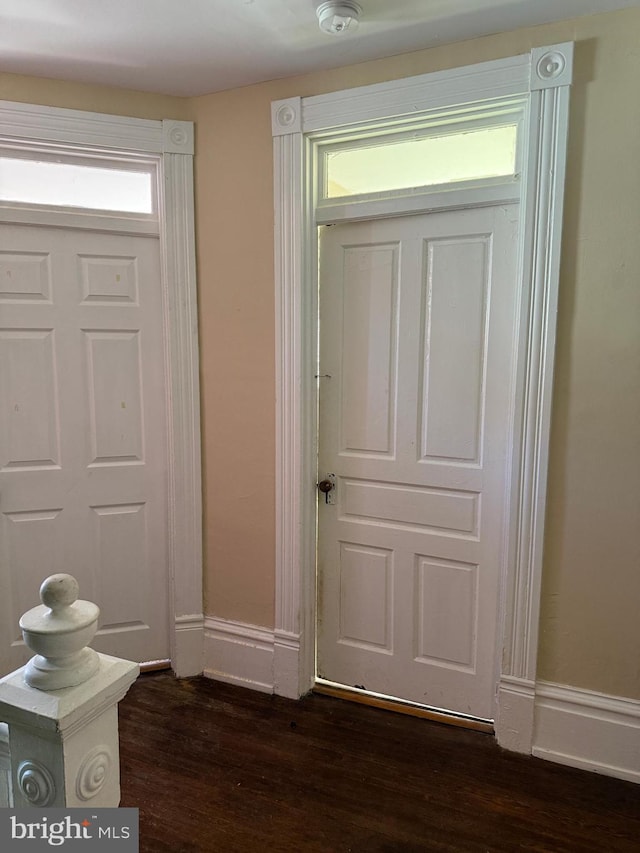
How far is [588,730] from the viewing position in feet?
6.68

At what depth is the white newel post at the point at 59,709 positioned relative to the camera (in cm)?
86

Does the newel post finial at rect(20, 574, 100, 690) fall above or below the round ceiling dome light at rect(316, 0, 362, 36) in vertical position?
below

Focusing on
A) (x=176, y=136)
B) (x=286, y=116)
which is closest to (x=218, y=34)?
(x=286, y=116)

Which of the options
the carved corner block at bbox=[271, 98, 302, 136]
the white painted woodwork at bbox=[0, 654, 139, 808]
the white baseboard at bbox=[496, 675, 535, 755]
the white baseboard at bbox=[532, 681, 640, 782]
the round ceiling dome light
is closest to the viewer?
the white painted woodwork at bbox=[0, 654, 139, 808]

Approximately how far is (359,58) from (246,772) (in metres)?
2.64

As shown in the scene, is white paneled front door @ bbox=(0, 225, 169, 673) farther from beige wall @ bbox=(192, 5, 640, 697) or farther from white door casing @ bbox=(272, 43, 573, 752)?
white door casing @ bbox=(272, 43, 573, 752)

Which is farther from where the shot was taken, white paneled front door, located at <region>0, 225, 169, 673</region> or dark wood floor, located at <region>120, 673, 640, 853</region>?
white paneled front door, located at <region>0, 225, 169, 673</region>

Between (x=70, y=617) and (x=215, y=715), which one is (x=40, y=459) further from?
(x=70, y=617)

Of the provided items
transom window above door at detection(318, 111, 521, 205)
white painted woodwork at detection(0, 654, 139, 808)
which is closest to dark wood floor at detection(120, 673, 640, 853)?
white painted woodwork at detection(0, 654, 139, 808)

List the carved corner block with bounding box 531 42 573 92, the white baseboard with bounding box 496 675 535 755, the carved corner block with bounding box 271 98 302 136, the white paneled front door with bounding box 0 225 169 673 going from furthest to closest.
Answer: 1. the white paneled front door with bounding box 0 225 169 673
2. the carved corner block with bounding box 271 98 302 136
3. the white baseboard with bounding box 496 675 535 755
4. the carved corner block with bounding box 531 42 573 92

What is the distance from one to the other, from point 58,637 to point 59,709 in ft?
0.34

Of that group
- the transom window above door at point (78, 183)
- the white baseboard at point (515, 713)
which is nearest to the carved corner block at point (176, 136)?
the transom window above door at point (78, 183)

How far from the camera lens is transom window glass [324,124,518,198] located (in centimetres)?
208

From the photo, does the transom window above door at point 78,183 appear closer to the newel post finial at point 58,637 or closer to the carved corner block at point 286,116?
the carved corner block at point 286,116
